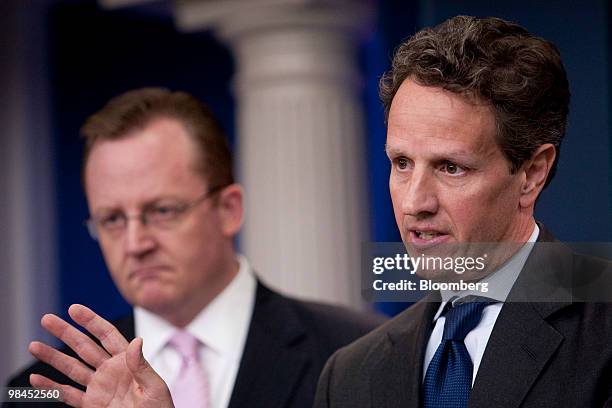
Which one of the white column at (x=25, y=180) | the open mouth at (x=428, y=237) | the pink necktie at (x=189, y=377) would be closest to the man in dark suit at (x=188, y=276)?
the pink necktie at (x=189, y=377)

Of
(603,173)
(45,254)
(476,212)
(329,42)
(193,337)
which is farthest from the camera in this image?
(45,254)

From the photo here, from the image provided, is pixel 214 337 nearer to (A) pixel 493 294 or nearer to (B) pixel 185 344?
(B) pixel 185 344

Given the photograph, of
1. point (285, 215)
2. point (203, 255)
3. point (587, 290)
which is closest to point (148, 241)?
point (203, 255)

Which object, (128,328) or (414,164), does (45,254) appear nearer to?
(128,328)

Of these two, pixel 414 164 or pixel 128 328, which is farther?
pixel 128 328

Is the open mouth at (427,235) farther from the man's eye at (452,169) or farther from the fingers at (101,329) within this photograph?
the fingers at (101,329)

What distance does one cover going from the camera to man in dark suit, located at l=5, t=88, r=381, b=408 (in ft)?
6.72

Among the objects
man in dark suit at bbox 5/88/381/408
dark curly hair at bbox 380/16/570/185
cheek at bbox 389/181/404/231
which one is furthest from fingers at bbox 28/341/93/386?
dark curly hair at bbox 380/16/570/185

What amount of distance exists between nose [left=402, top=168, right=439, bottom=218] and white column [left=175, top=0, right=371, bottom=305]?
5.78ft

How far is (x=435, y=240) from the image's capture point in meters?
1.50

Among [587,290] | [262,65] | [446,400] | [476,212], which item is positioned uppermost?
[262,65]

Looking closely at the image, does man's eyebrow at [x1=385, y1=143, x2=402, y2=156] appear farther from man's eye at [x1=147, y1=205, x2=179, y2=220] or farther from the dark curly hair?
man's eye at [x1=147, y1=205, x2=179, y2=220]

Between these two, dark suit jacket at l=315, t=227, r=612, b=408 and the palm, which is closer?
dark suit jacket at l=315, t=227, r=612, b=408

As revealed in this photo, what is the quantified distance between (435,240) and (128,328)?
0.81m
